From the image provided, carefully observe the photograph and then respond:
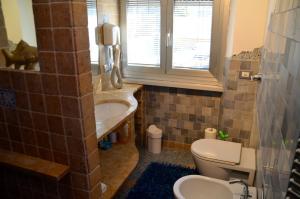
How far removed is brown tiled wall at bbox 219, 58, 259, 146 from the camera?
2.27 meters

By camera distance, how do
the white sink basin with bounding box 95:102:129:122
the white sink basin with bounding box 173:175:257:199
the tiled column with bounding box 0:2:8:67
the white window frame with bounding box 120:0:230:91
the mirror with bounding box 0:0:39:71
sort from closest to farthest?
1. the mirror with bounding box 0:0:39:71
2. the tiled column with bounding box 0:2:8:67
3. the white sink basin with bounding box 173:175:257:199
4. the white sink basin with bounding box 95:102:129:122
5. the white window frame with bounding box 120:0:230:91

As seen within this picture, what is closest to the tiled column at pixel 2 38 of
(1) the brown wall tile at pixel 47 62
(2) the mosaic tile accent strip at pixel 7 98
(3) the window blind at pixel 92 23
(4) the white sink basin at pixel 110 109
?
(2) the mosaic tile accent strip at pixel 7 98

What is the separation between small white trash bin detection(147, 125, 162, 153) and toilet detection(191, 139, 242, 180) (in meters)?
0.64

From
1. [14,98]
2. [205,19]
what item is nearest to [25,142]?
[14,98]

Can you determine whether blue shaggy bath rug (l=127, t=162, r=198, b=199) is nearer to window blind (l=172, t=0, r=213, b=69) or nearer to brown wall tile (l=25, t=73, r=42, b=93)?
window blind (l=172, t=0, r=213, b=69)

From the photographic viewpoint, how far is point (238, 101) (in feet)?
7.74

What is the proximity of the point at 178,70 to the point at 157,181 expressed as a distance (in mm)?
1214

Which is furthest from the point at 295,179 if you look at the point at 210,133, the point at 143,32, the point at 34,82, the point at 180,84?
the point at 143,32

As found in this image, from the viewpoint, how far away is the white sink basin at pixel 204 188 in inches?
64.6

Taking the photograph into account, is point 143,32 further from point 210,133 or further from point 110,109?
point 210,133

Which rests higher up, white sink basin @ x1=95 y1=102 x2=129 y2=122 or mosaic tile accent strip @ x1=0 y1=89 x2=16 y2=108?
mosaic tile accent strip @ x1=0 y1=89 x2=16 y2=108

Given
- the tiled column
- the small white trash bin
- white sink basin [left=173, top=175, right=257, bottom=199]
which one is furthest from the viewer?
the small white trash bin

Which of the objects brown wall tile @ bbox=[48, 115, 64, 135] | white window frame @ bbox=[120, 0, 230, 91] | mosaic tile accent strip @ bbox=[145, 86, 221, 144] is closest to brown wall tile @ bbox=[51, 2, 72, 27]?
brown wall tile @ bbox=[48, 115, 64, 135]

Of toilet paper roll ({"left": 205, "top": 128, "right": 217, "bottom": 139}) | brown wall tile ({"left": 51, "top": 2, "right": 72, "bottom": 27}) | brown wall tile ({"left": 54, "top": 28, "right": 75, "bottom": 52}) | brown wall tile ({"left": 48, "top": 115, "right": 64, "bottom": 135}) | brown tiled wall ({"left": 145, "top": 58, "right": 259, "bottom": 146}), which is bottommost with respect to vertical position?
toilet paper roll ({"left": 205, "top": 128, "right": 217, "bottom": 139})
